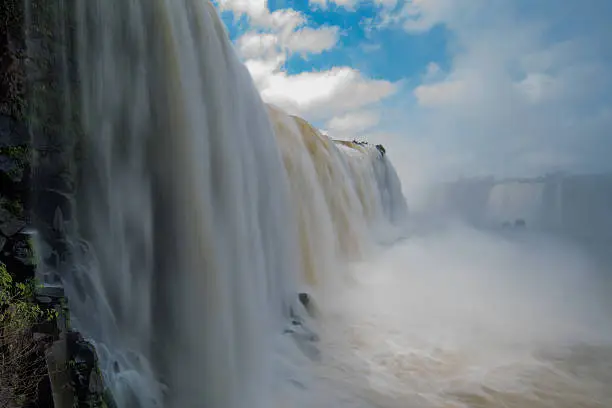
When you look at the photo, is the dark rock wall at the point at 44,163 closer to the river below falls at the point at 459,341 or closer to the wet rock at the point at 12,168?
the wet rock at the point at 12,168

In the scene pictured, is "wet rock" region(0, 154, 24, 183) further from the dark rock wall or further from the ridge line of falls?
the ridge line of falls

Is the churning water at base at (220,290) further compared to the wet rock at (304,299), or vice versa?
the wet rock at (304,299)

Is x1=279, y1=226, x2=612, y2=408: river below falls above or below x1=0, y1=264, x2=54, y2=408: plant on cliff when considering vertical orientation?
above

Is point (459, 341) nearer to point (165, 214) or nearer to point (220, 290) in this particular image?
point (220, 290)

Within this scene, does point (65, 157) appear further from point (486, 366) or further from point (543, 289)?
point (543, 289)

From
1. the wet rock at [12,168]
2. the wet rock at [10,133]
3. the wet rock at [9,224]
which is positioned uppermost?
the wet rock at [10,133]

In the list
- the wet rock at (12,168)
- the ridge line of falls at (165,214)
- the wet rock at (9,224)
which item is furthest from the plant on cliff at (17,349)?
the wet rock at (12,168)

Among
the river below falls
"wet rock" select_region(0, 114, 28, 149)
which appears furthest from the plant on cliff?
the river below falls
